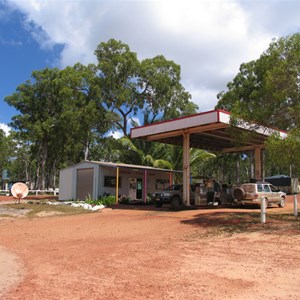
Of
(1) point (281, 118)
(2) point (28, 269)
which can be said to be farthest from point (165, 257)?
(1) point (281, 118)

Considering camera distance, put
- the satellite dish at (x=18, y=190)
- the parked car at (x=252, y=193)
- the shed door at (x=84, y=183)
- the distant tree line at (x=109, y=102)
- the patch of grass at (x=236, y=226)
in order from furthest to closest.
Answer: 1. the distant tree line at (x=109, y=102)
2. the shed door at (x=84, y=183)
3. the satellite dish at (x=18, y=190)
4. the parked car at (x=252, y=193)
5. the patch of grass at (x=236, y=226)

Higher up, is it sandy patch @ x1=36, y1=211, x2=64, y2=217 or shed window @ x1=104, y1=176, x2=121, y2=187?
shed window @ x1=104, y1=176, x2=121, y2=187

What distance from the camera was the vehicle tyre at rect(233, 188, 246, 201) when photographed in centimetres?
2058

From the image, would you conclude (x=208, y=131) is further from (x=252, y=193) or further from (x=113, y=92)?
(x=113, y=92)

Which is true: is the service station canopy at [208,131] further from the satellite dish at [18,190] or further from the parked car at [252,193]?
the satellite dish at [18,190]

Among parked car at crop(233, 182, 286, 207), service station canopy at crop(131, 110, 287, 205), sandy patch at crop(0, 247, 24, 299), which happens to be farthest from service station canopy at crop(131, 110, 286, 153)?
sandy patch at crop(0, 247, 24, 299)

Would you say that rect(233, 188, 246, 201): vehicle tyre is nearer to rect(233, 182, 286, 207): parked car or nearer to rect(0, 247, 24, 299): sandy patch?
rect(233, 182, 286, 207): parked car

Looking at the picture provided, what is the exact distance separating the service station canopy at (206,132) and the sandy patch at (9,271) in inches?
407

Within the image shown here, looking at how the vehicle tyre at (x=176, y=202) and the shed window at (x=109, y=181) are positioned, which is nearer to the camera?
the vehicle tyre at (x=176, y=202)

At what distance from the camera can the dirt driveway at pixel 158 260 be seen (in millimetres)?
6090

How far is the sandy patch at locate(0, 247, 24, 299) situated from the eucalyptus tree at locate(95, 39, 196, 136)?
1193 inches

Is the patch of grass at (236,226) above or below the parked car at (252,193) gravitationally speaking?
below

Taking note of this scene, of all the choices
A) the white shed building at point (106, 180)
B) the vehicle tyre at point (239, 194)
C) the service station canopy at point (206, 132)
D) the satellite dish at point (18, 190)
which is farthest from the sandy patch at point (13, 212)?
the vehicle tyre at point (239, 194)

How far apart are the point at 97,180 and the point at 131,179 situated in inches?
145
